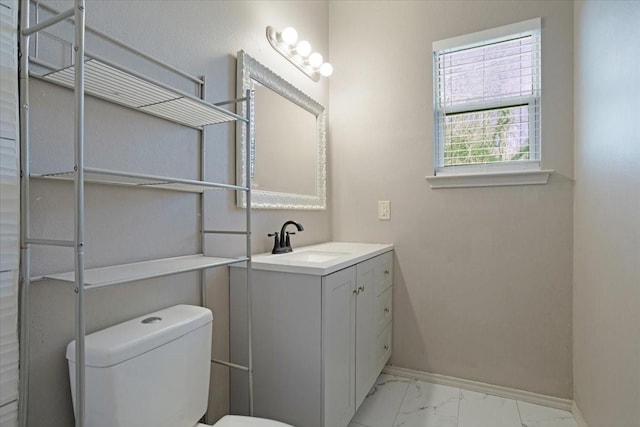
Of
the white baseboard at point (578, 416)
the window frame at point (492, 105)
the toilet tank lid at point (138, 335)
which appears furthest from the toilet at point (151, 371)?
the window frame at point (492, 105)

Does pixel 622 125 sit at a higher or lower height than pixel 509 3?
lower

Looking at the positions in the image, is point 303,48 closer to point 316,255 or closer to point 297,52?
point 297,52

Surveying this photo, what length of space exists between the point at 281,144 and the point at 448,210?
3.58 feet

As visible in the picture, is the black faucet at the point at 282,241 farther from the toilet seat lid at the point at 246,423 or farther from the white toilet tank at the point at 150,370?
the toilet seat lid at the point at 246,423

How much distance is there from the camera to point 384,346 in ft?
6.78

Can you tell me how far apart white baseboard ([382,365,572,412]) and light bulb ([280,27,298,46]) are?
2.09 meters

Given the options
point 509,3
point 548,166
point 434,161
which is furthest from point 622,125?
point 509,3

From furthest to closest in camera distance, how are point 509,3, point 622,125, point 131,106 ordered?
point 509,3 < point 622,125 < point 131,106

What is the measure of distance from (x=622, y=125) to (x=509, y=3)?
1154mm

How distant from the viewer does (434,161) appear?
2.16 meters

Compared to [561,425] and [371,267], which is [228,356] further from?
[561,425]

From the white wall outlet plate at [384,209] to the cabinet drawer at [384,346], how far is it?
69cm

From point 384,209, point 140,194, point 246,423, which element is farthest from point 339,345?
point 384,209

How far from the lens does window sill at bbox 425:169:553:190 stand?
1.89 m
